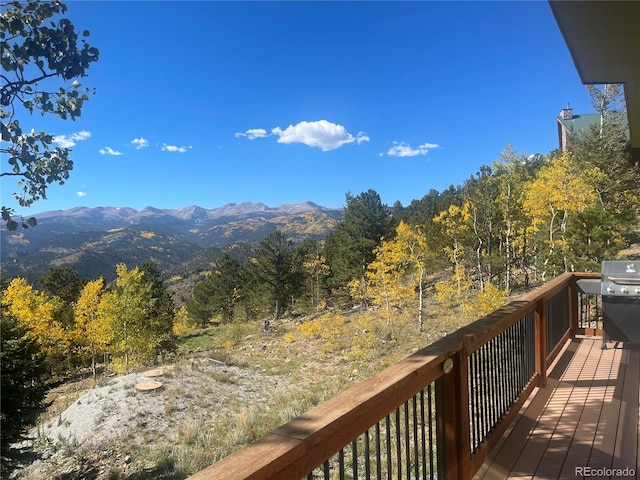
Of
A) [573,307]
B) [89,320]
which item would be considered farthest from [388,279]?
[89,320]

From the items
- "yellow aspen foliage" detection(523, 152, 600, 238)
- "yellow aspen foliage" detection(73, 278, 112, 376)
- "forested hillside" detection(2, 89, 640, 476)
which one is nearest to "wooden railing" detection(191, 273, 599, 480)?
"forested hillside" detection(2, 89, 640, 476)

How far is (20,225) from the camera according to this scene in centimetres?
210

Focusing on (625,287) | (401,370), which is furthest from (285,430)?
(625,287)

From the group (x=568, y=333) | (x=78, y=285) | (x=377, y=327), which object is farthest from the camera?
(x=78, y=285)

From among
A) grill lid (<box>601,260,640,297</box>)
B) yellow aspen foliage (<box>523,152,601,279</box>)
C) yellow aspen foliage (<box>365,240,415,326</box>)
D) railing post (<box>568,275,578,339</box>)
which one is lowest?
yellow aspen foliage (<box>365,240,415,326</box>)

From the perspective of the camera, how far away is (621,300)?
13.5ft

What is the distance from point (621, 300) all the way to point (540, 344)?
4.20 feet

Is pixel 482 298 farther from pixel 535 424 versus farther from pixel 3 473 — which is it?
pixel 3 473

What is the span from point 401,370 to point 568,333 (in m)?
4.57

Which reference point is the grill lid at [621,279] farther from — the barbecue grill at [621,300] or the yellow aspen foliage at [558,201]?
the yellow aspen foliage at [558,201]

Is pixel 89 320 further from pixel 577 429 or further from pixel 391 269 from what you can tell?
pixel 577 429

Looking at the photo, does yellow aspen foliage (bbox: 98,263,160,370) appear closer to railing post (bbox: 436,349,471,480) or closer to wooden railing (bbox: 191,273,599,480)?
wooden railing (bbox: 191,273,599,480)

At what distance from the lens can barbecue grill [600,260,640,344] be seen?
396 cm

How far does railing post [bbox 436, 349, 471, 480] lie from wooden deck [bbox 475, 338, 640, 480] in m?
0.43
